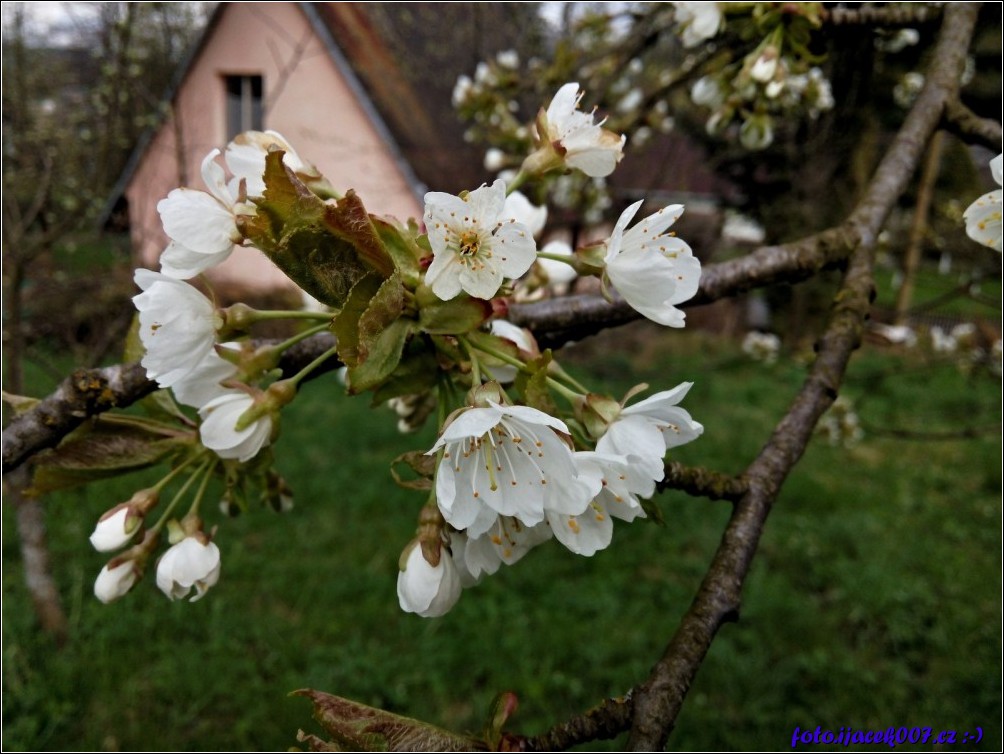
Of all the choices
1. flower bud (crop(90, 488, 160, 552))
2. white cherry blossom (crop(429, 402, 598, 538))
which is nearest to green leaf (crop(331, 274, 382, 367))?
white cherry blossom (crop(429, 402, 598, 538))

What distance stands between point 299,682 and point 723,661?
171cm

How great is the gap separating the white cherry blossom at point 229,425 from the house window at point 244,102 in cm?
737

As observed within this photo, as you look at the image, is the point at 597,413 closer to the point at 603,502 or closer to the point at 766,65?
the point at 603,502

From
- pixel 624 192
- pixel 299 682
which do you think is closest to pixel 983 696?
pixel 299 682

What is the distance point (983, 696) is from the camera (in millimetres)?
2812

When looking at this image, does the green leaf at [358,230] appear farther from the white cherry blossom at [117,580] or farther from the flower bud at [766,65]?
the flower bud at [766,65]

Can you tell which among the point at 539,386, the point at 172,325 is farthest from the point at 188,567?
the point at 539,386

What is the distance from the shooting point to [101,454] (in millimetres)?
962

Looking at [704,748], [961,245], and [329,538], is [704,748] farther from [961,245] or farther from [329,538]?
[961,245]

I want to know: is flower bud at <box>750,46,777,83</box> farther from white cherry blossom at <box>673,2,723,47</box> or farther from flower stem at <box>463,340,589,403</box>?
flower stem at <box>463,340,589,403</box>

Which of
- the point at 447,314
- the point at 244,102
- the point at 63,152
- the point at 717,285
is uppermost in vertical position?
the point at 447,314

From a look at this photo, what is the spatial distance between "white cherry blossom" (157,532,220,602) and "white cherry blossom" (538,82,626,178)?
2.21ft

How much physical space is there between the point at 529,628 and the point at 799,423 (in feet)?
8.26

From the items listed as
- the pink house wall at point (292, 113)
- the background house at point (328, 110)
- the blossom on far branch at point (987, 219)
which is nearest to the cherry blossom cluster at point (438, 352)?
the blossom on far branch at point (987, 219)
